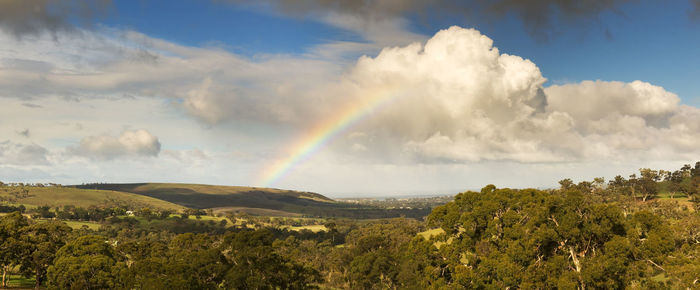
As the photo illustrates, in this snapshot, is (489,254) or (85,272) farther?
(85,272)

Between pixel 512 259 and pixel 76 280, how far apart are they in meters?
57.8

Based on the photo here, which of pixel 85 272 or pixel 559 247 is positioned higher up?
pixel 559 247

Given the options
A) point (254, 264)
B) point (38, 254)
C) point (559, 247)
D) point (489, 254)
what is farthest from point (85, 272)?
point (559, 247)

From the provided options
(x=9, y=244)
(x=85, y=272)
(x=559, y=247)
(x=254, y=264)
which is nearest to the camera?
(x=559, y=247)

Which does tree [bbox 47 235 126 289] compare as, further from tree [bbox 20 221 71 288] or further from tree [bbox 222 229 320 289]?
tree [bbox 222 229 320 289]

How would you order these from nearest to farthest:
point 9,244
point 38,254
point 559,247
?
point 559,247 < point 9,244 < point 38,254

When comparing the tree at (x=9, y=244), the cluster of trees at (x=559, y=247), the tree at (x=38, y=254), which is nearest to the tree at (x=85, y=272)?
the tree at (x=38, y=254)

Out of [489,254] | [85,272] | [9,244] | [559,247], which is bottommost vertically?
[85,272]

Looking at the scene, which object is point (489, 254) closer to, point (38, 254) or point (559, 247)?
point (559, 247)

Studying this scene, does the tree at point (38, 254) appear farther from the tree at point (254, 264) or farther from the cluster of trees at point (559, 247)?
the cluster of trees at point (559, 247)

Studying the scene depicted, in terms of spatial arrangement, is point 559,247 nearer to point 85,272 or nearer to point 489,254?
point 489,254

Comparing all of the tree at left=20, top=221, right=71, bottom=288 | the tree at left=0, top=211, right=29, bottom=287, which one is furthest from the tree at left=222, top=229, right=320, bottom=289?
the tree at left=0, top=211, right=29, bottom=287

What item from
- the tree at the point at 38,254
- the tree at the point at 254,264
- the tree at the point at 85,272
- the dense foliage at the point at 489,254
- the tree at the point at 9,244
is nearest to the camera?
the dense foliage at the point at 489,254

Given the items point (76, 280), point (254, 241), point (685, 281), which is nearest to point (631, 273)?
point (685, 281)
